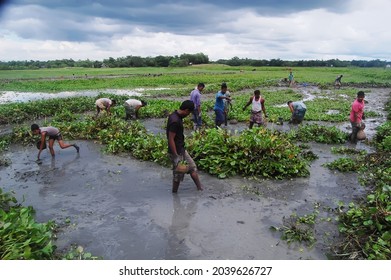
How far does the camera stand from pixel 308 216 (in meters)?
5.72

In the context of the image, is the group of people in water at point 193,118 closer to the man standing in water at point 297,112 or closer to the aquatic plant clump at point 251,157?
the man standing in water at point 297,112

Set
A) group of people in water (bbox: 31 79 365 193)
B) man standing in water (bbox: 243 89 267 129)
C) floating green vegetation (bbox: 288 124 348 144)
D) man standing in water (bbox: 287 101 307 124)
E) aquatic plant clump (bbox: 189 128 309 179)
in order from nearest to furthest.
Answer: group of people in water (bbox: 31 79 365 193) → aquatic plant clump (bbox: 189 128 309 179) → man standing in water (bbox: 243 89 267 129) → floating green vegetation (bbox: 288 124 348 144) → man standing in water (bbox: 287 101 307 124)

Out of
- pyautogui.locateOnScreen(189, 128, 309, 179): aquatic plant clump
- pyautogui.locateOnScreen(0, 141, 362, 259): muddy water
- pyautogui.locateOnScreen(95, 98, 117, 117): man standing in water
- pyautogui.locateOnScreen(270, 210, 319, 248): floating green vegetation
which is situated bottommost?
pyautogui.locateOnScreen(0, 141, 362, 259): muddy water

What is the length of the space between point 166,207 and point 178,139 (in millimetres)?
1253

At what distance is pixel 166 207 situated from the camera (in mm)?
6152

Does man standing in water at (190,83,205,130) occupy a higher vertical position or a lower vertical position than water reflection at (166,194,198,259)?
higher

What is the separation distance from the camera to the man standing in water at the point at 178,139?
19.6 feet

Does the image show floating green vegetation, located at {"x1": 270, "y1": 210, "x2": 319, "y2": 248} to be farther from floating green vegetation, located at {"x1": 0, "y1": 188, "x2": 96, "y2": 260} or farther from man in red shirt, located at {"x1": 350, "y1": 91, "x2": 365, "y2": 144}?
man in red shirt, located at {"x1": 350, "y1": 91, "x2": 365, "y2": 144}

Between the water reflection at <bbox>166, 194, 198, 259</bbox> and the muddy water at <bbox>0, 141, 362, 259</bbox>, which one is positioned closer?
the water reflection at <bbox>166, 194, 198, 259</bbox>

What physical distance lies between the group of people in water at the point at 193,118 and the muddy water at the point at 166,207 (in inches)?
21.2

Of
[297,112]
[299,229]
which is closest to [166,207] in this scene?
[299,229]

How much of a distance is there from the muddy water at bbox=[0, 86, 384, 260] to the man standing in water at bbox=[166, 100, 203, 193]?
15.7 inches

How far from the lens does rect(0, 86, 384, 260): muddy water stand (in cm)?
484

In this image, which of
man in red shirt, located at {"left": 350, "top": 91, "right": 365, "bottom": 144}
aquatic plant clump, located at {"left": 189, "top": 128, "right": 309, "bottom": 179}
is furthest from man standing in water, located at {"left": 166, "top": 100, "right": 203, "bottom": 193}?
man in red shirt, located at {"left": 350, "top": 91, "right": 365, "bottom": 144}
